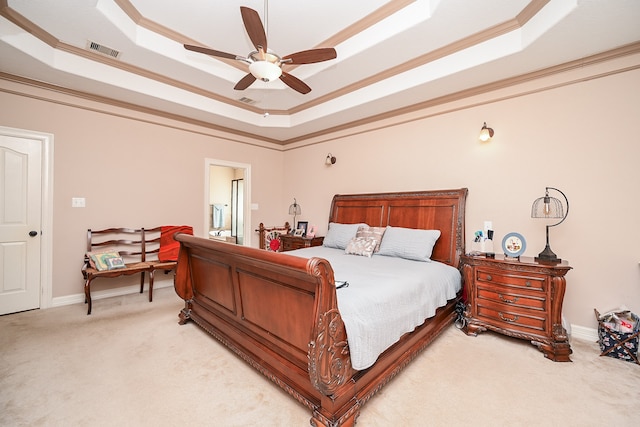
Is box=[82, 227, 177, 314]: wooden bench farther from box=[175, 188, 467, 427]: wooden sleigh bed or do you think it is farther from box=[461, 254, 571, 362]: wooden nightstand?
box=[461, 254, 571, 362]: wooden nightstand

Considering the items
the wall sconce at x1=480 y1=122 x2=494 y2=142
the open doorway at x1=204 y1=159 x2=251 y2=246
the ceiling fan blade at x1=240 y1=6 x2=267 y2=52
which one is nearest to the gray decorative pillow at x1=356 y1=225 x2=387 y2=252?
→ the wall sconce at x1=480 y1=122 x2=494 y2=142

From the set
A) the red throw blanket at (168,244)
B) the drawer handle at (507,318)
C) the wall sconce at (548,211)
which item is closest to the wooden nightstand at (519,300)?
the drawer handle at (507,318)

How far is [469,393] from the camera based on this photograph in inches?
75.5

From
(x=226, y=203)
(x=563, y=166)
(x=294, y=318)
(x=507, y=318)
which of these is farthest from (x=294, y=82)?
(x=226, y=203)

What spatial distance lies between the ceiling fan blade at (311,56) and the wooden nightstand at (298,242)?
296 cm

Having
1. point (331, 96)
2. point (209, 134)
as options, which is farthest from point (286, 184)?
point (331, 96)

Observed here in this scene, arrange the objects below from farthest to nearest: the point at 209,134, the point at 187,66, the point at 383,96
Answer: the point at 209,134, the point at 383,96, the point at 187,66

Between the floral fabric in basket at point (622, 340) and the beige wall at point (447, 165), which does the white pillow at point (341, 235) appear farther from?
the floral fabric in basket at point (622, 340)

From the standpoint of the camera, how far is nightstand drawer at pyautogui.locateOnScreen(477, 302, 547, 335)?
97.5 inches

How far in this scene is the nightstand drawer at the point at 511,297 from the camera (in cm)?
248

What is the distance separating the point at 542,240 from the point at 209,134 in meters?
5.06

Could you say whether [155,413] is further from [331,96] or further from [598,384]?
[331,96]

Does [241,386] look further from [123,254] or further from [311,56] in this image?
[123,254]

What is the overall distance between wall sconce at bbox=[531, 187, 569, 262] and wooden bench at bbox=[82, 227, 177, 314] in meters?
4.52
